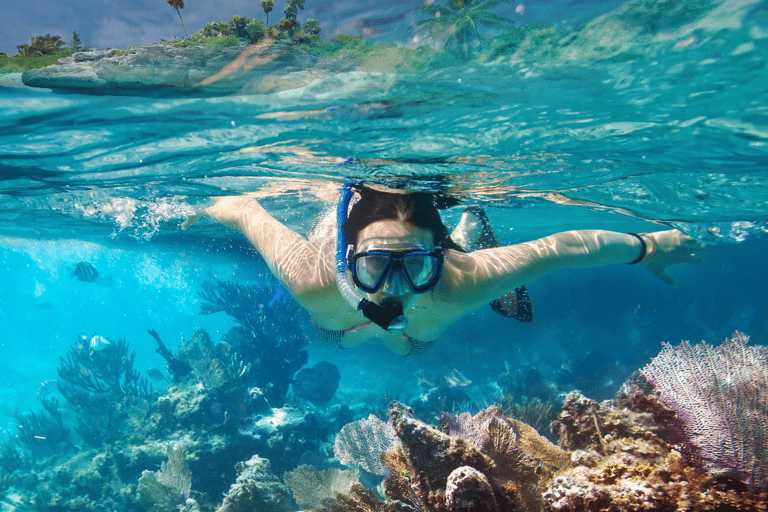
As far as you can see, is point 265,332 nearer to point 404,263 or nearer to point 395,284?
point 395,284

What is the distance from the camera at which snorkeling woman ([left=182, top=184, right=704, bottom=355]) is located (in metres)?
3.27

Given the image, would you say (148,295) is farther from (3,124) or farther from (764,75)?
(764,75)

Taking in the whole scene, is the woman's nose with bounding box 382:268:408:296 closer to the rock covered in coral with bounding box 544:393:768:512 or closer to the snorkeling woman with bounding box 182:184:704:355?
the snorkeling woman with bounding box 182:184:704:355

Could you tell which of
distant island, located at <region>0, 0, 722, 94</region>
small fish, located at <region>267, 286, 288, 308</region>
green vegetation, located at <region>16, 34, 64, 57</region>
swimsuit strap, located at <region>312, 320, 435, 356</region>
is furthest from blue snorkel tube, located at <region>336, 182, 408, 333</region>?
small fish, located at <region>267, 286, 288, 308</region>

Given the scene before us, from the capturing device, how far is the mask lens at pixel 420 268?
3254mm

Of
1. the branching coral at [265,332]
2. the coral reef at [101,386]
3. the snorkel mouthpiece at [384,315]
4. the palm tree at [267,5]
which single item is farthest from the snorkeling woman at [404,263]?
the coral reef at [101,386]

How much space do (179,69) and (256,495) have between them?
6.36m

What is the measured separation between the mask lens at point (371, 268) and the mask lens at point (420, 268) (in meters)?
0.19

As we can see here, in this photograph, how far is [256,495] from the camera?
5.64 metres

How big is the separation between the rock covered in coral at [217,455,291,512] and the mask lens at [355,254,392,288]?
15.1 feet

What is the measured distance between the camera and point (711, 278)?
76.7 ft

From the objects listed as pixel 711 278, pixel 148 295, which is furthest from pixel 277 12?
pixel 148 295

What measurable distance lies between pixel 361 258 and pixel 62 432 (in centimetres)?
1990

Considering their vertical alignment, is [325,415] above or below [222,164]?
below
